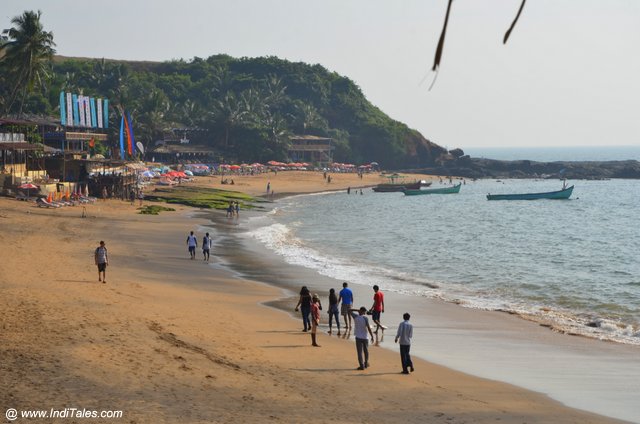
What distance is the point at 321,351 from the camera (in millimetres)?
18297

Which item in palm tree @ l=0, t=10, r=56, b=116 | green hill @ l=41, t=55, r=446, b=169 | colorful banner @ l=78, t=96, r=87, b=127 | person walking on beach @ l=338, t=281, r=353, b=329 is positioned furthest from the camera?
green hill @ l=41, t=55, r=446, b=169

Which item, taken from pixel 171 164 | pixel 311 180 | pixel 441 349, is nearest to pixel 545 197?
pixel 311 180

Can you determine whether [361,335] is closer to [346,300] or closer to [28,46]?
[346,300]

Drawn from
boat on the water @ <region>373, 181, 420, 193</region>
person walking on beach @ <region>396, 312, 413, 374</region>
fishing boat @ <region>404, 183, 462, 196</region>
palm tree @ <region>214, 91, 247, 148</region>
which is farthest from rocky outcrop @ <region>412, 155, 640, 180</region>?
person walking on beach @ <region>396, 312, 413, 374</region>

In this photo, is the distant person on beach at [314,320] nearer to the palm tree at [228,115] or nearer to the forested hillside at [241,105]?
the forested hillside at [241,105]

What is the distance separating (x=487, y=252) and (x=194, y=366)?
35757 mm

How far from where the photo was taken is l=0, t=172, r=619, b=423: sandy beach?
12227 mm

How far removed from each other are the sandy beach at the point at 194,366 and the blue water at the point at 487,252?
880cm

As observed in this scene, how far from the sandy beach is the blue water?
28.9 ft

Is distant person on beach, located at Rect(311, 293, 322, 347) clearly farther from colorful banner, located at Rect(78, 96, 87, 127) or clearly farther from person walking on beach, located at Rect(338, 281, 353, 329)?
colorful banner, located at Rect(78, 96, 87, 127)

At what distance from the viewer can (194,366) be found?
579 inches

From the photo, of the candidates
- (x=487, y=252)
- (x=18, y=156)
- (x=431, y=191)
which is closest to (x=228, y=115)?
(x=431, y=191)

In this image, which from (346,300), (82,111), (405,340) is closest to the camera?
(405,340)

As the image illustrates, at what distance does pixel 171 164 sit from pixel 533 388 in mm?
103927
